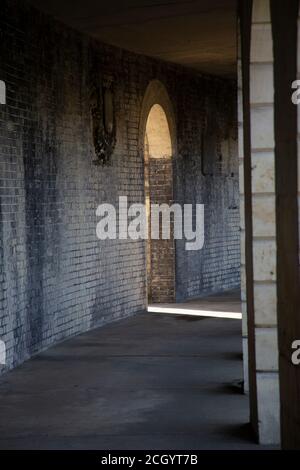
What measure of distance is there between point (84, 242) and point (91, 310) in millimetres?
820

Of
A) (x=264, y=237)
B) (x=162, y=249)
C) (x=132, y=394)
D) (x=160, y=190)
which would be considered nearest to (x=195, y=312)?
(x=162, y=249)

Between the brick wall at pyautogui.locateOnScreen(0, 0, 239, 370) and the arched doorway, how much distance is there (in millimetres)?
172

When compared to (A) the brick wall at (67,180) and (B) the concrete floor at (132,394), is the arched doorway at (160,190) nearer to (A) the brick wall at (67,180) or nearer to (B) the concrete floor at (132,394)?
(A) the brick wall at (67,180)

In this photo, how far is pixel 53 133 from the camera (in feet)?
34.5

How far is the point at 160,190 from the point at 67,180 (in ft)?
12.8

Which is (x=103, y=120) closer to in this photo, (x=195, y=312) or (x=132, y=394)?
(x=195, y=312)

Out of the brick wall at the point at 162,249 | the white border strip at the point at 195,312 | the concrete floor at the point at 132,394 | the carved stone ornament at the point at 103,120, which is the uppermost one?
the carved stone ornament at the point at 103,120

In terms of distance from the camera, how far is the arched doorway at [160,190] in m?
14.6

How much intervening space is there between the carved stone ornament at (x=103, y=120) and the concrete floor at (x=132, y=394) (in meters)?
2.14

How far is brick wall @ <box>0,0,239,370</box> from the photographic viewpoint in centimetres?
925

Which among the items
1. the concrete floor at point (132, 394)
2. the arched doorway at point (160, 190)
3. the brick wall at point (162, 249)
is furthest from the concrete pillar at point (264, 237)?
the brick wall at point (162, 249)

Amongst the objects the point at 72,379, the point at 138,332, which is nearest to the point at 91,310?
the point at 138,332

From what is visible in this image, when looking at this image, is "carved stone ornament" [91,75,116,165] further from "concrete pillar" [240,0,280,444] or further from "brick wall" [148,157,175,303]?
"concrete pillar" [240,0,280,444]

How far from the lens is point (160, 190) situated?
1473 centimetres
